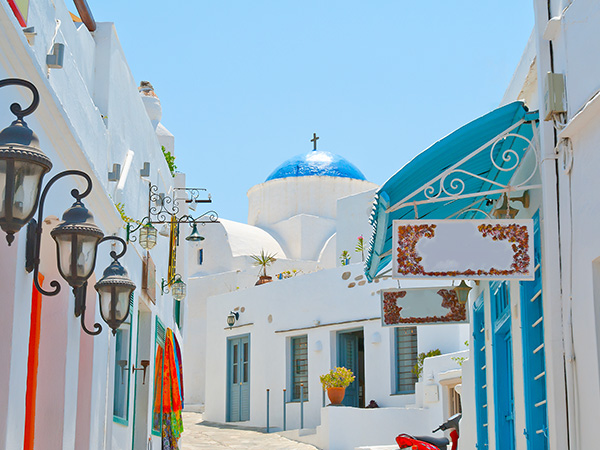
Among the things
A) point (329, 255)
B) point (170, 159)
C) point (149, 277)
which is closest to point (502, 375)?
point (149, 277)

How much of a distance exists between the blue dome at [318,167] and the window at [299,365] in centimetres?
1159

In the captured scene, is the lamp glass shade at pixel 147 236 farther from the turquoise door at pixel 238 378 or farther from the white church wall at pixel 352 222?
the white church wall at pixel 352 222

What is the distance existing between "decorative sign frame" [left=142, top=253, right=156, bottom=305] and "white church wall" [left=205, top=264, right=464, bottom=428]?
8.19 m

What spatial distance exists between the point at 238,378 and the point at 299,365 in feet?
7.08

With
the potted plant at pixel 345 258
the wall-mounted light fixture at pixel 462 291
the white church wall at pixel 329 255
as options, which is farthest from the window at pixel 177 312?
the white church wall at pixel 329 255

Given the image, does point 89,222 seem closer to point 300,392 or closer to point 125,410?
point 125,410

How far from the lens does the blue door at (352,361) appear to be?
67.6ft

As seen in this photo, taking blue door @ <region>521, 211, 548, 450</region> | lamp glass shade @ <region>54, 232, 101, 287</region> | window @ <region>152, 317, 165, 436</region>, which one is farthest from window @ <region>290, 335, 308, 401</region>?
lamp glass shade @ <region>54, 232, 101, 287</region>

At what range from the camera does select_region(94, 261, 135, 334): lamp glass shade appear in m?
6.47

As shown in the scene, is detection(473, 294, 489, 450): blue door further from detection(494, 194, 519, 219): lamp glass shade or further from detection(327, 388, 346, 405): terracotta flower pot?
detection(327, 388, 346, 405): terracotta flower pot

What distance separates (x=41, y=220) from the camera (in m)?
5.18

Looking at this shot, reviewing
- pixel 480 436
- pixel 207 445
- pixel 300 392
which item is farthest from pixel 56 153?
pixel 300 392

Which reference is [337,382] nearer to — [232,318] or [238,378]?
[238,378]

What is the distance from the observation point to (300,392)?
2103 centimetres
